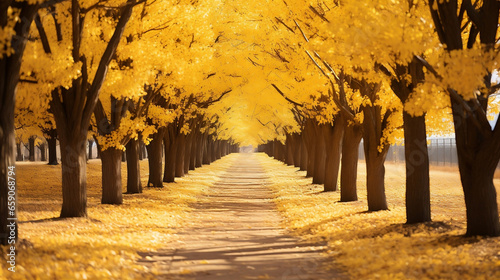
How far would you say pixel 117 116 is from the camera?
663 inches

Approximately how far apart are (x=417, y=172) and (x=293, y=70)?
836 centimetres

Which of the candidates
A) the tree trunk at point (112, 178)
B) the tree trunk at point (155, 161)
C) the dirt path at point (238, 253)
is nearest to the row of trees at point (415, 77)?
the dirt path at point (238, 253)

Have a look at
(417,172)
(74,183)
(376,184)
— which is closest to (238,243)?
(417,172)

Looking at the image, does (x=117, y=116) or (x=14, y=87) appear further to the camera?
(x=117, y=116)

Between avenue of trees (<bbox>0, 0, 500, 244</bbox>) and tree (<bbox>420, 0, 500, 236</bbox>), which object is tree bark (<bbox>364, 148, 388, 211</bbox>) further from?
tree (<bbox>420, 0, 500, 236</bbox>)

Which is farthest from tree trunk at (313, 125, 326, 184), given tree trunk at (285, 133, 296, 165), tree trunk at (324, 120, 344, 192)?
tree trunk at (285, 133, 296, 165)

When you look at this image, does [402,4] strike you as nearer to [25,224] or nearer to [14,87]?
[14,87]

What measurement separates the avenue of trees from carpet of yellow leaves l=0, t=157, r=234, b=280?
34.1 inches

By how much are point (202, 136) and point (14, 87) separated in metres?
38.2

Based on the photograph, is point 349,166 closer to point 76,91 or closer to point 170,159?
point 76,91

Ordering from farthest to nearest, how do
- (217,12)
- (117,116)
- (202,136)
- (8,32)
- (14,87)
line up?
(202,136) < (217,12) < (117,116) < (14,87) < (8,32)

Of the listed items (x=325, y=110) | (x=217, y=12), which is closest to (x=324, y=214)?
(x=325, y=110)

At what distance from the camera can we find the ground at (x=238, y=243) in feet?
25.5

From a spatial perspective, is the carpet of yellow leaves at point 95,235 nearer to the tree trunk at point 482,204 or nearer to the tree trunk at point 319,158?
the tree trunk at point 482,204
